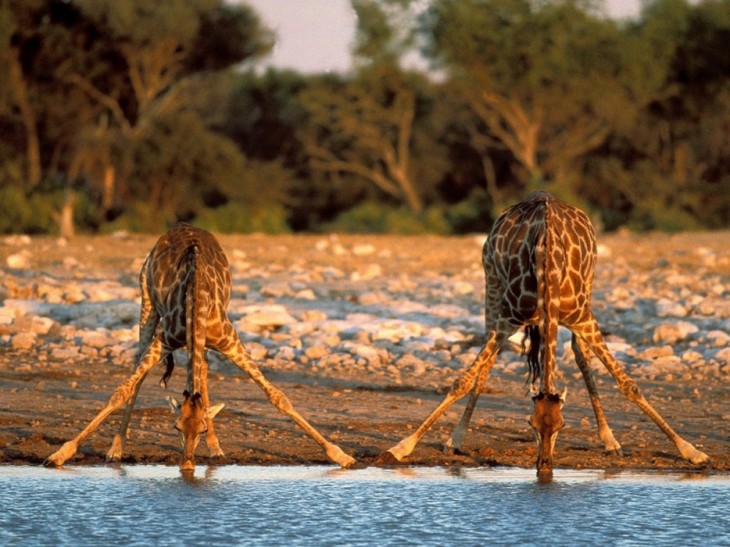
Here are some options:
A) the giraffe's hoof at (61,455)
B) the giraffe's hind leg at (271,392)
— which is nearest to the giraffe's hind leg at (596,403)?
the giraffe's hind leg at (271,392)

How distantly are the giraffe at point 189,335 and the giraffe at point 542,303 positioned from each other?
3.47 ft

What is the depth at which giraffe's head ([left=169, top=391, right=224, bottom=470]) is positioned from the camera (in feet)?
24.0

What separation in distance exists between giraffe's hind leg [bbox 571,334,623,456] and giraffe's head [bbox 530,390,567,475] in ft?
3.36

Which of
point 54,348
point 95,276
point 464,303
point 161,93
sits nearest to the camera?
point 54,348

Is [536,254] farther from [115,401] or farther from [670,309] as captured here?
[670,309]

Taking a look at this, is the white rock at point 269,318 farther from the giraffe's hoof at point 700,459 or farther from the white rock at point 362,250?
the white rock at point 362,250

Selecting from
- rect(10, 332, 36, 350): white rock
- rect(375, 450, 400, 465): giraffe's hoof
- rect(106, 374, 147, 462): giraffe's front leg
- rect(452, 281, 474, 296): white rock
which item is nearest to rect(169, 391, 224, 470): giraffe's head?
rect(106, 374, 147, 462): giraffe's front leg

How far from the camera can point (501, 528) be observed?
628 cm

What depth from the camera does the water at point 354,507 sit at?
6.10 m

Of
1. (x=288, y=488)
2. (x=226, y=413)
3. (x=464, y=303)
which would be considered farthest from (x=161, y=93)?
(x=288, y=488)

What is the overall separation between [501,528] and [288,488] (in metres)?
1.40

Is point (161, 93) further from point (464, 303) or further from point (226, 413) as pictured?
point (226, 413)

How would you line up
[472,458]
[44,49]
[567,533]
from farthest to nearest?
[44,49], [472,458], [567,533]

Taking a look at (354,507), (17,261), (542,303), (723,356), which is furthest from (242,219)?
(354,507)
